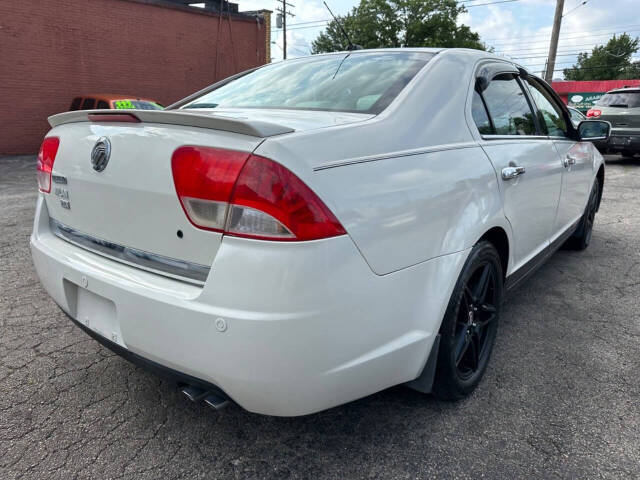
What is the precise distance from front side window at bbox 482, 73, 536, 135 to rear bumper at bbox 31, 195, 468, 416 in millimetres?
1187

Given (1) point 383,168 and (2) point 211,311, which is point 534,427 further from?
(2) point 211,311

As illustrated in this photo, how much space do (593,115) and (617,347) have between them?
10221mm

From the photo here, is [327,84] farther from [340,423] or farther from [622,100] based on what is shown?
[622,100]

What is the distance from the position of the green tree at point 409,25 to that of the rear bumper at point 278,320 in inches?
1516

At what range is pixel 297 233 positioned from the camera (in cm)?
143

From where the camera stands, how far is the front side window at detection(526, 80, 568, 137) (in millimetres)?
3254

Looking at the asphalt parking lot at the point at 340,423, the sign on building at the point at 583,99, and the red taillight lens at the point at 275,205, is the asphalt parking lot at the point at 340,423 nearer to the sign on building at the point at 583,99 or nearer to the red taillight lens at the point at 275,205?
the red taillight lens at the point at 275,205

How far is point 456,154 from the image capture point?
2051 millimetres

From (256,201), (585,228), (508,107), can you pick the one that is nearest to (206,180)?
(256,201)

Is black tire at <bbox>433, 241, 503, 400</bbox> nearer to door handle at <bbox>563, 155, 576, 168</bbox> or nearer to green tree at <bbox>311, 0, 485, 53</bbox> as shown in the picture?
door handle at <bbox>563, 155, 576, 168</bbox>

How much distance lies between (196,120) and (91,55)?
14.4 metres

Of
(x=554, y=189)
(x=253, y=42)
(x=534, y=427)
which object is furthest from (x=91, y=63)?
(x=534, y=427)

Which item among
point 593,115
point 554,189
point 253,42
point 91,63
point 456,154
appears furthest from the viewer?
point 253,42

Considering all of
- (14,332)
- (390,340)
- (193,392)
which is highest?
(390,340)
